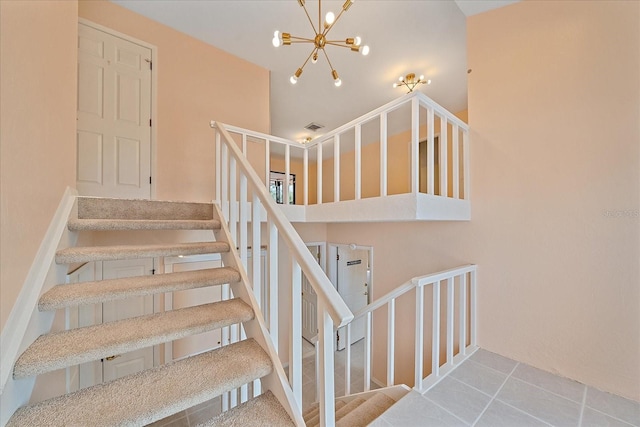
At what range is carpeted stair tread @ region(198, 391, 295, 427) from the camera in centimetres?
104

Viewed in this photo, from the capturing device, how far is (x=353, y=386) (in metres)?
3.70

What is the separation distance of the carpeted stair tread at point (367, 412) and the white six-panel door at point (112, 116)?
2844 mm

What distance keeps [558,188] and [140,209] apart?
3.26m

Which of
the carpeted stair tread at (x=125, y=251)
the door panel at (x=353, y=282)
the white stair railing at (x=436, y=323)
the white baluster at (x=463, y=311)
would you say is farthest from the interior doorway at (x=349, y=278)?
the carpeted stair tread at (x=125, y=251)

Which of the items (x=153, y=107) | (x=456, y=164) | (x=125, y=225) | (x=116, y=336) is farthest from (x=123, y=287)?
(x=456, y=164)

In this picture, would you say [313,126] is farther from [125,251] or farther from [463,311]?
[125,251]

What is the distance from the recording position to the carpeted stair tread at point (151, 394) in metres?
Result: 0.87

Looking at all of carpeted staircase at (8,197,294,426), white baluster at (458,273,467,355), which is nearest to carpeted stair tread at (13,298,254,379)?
carpeted staircase at (8,197,294,426)

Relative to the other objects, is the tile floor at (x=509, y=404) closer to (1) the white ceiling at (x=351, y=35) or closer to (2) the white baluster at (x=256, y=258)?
(2) the white baluster at (x=256, y=258)

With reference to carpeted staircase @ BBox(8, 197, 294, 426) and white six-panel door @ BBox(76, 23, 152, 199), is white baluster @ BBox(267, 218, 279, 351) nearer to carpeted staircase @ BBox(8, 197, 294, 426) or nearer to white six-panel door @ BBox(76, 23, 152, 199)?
carpeted staircase @ BBox(8, 197, 294, 426)

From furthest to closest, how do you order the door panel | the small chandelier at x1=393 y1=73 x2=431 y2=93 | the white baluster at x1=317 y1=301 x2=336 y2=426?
the door panel, the small chandelier at x1=393 y1=73 x2=431 y2=93, the white baluster at x1=317 y1=301 x2=336 y2=426

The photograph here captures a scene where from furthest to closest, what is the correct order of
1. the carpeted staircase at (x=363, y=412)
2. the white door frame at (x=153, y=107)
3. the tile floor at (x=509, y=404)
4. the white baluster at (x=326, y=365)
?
1. the white door frame at (x=153, y=107)
2. the carpeted staircase at (x=363, y=412)
3. the tile floor at (x=509, y=404)
4. the white baluster at (x=326, y=365)

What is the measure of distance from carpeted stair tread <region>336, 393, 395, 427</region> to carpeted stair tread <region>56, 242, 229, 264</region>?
1411 mm

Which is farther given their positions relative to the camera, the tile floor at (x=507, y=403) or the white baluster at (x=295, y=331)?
the tile floor at (x=507, y=403)
